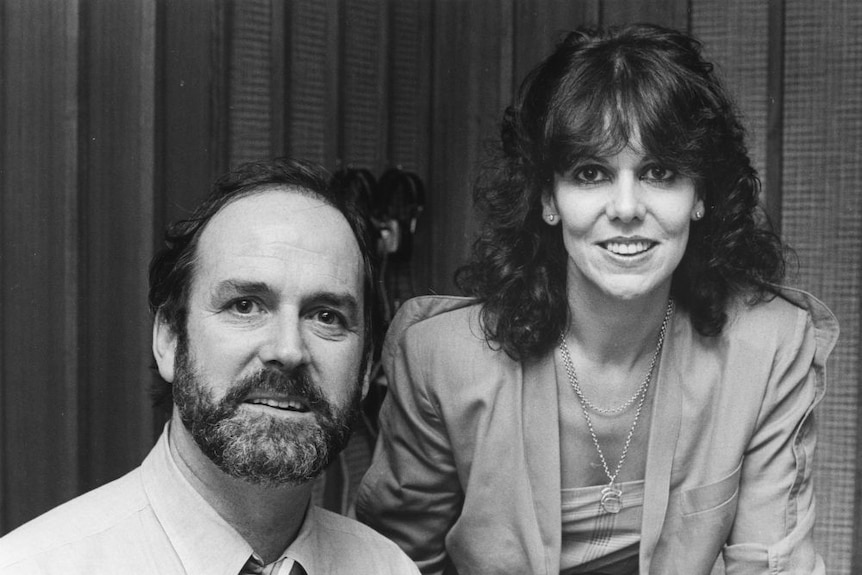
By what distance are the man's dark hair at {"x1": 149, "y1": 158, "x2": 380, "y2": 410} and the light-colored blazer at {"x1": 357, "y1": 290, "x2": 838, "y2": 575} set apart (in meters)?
0.29

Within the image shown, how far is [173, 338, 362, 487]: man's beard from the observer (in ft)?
4.68

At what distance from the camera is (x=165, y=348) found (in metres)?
1.60

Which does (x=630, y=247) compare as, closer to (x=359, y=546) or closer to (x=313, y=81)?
(x=359, y=546)

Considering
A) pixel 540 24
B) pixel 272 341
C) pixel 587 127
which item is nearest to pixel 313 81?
pixel 540 24

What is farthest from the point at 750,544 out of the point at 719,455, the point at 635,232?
the point at 635,232

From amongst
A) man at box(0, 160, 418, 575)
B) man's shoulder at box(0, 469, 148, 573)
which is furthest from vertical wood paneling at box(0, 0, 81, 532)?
man's shoulder at box(0, 469, 148, 573)

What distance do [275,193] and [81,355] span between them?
1.67 ft

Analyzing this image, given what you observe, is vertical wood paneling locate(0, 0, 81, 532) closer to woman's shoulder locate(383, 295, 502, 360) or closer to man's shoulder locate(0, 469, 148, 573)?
man's shoulder locate(0, 469, 148, 573)

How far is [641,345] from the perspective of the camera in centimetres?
200

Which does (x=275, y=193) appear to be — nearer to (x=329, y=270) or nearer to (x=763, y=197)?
(x=329, y=270)

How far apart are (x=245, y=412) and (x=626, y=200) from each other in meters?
0.69

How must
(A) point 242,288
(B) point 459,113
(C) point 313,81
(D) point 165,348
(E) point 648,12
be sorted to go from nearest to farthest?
(A) point 242,288, (D) point 165,348, (C) point 313,81, (E) point 648,12, (B) point 459,113

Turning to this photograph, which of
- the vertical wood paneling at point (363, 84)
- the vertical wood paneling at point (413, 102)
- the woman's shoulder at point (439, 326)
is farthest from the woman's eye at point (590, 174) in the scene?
the vertical wood paneling at point (413, 102)

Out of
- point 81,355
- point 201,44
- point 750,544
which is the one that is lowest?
point 750,544
